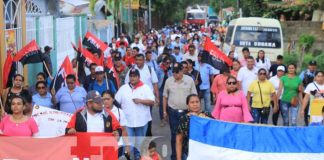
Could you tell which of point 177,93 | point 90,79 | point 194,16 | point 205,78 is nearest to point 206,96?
point 205,78

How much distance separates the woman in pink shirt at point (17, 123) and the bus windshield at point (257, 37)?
46.4ft

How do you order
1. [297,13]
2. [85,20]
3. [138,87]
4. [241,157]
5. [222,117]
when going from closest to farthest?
[241,157] < [222,117] < [138,87] < [85,20] < [297,13]

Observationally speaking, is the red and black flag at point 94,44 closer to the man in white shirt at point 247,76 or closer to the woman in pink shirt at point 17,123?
the man in white shirt at point 247,76

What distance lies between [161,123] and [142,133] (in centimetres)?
405

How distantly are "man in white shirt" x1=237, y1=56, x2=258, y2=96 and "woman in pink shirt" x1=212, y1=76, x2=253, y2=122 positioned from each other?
10.8ft

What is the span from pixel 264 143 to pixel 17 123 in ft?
9.33

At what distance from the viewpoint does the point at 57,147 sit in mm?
8180

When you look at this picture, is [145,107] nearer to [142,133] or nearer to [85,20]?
[142,133]

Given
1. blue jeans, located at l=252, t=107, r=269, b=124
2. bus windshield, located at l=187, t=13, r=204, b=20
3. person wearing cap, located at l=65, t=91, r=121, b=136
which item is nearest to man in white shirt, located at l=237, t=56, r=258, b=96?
blue jeans, located at l=252, t=107, r=269, b=124

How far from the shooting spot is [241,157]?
7836 mm

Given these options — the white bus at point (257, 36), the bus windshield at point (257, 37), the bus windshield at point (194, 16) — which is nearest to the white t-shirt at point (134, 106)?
the white bus at point (257, 36)

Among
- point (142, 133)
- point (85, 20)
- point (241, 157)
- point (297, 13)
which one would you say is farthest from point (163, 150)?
point (297, 13)

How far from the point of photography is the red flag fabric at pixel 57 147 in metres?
8.16

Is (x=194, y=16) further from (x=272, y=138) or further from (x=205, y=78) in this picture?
(x=272, y=138)
